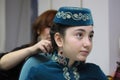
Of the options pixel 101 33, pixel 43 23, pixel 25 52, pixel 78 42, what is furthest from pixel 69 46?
pixel 101 33

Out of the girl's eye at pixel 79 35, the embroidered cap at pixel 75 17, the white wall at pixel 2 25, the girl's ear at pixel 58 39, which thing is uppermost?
the embroidered cap at pixel 75 17

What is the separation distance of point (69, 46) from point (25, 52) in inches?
12.0

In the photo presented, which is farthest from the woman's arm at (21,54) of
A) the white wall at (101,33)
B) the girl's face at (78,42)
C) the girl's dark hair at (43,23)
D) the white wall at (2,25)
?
the white wall at (2,25)

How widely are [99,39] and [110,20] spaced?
0.18 metres

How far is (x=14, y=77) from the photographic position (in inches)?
61.4

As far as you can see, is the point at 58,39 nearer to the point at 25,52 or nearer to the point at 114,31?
the point at 25,52

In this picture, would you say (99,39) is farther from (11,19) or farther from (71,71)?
(11,19)

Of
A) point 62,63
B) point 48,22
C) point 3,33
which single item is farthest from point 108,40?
point 3,33

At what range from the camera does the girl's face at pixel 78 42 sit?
1.10 metres

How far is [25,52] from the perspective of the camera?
4.38 feet

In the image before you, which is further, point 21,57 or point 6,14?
point 6,14

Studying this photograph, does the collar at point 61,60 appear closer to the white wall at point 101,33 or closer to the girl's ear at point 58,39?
the girl's ear at point 58,39

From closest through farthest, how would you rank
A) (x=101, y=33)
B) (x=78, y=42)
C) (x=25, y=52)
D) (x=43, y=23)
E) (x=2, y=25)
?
(x=78, y=42)
(x=25, y=52)
(x=43, y=23)
(x=101, y=33)
(x=2, y=25)

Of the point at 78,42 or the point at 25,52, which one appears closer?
the point at 78,42
